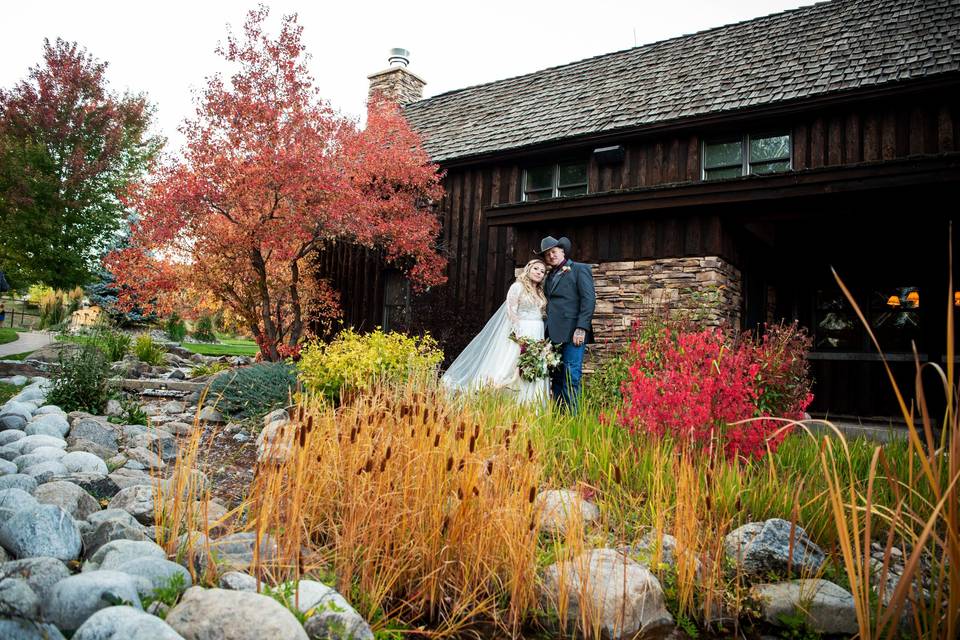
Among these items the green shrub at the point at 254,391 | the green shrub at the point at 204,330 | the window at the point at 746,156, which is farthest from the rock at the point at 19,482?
the green shrub at the point at 204,330

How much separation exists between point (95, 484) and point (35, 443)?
1.17m

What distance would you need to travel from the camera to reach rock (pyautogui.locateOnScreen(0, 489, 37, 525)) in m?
2.51

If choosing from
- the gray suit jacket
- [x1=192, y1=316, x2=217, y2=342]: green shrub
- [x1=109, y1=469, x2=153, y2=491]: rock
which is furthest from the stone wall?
[x1=192, y1=316, x2=217, y2=342]: green shrub

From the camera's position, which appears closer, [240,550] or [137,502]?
[240,550]

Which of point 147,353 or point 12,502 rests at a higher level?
point 147,353

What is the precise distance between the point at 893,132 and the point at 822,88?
1.08m

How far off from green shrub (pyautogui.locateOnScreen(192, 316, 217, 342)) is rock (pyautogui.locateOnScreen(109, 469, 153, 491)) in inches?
690

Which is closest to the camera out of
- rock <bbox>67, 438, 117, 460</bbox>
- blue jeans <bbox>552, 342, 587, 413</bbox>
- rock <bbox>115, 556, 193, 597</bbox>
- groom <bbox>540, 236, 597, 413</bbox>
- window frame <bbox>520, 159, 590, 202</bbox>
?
rock <bbox>115, 556, 193, 597</bbox>

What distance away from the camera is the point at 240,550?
2.65 m

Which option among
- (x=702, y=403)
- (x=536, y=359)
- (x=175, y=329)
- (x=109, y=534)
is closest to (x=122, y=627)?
(x=109, y=534)

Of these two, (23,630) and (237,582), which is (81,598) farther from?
(237,582)

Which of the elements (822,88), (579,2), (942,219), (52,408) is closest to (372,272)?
(579,2)

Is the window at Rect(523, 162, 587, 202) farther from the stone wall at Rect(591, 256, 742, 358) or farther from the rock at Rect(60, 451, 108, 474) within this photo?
the rock at Rect(60, 451, 108, 474)

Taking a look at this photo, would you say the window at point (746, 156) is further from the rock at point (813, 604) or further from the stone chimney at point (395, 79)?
the stone chimney at point (395, 79)
